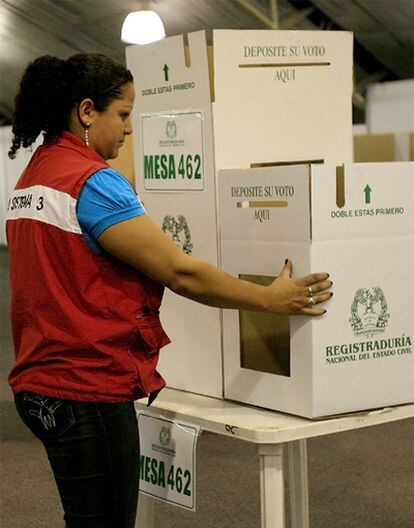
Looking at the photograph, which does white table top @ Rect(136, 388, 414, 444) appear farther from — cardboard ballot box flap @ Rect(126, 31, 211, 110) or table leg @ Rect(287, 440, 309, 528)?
cardboard ballot box flap @ Rect(126, 31, 211, 110)

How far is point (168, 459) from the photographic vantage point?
4.74 ft

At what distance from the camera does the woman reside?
1.19 m

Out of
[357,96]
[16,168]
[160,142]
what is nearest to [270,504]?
[160,142]

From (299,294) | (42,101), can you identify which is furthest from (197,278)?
(42,101)

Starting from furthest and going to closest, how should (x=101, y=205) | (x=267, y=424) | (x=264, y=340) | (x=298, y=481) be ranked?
(x=298, y=481), (x=264, y=340), (x=267, y=424), (x=101, y=205)

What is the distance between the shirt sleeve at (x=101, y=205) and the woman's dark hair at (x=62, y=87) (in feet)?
0.46

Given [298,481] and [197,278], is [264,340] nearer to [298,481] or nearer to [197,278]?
[197,278]

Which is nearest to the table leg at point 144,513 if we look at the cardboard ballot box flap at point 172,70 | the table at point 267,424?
the table at point 267,424

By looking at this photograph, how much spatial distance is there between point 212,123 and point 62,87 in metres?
0.31

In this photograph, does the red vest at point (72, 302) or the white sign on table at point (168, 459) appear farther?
the white sign on table at point (168, 459)

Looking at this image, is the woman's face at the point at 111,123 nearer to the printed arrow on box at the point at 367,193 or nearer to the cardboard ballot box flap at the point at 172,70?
the cardboard ballot box flap at the point at 172,70

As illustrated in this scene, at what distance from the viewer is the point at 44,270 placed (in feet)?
3.96

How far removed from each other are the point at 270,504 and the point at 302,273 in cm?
35

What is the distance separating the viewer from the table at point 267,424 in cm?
125
